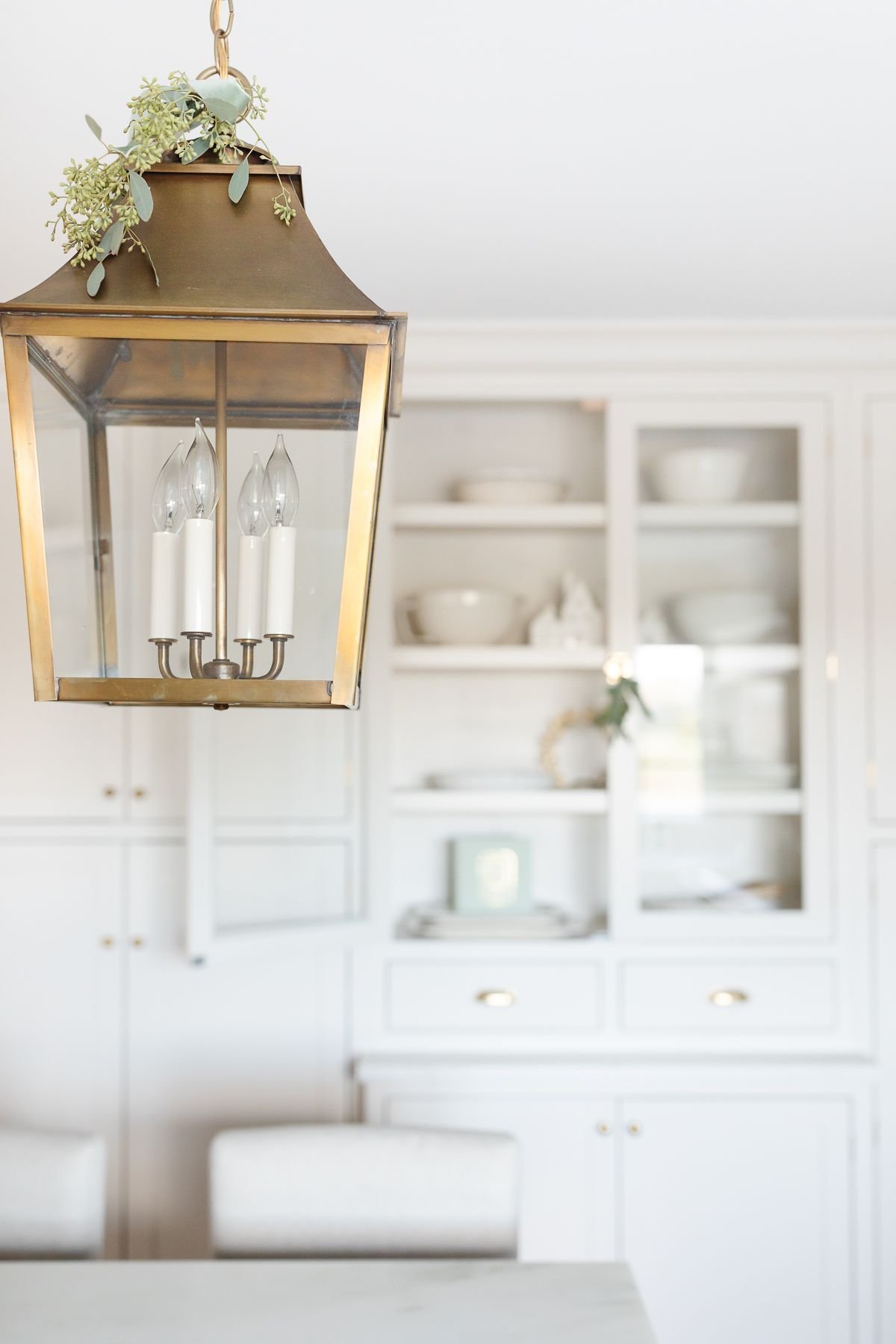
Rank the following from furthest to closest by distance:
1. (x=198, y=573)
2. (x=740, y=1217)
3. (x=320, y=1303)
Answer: (x=740, y=1217), (x=320, y=1303), (x=198, y=573)

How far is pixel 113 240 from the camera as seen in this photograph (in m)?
0.81

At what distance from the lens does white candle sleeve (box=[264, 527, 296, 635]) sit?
2.58 ft

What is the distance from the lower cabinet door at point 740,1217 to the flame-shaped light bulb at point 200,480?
1952 mm

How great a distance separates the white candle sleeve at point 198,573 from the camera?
0.78 meters

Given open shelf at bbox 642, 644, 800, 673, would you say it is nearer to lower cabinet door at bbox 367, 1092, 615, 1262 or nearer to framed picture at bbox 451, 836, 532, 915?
framed picture at bbox 451, 836, 532, 915

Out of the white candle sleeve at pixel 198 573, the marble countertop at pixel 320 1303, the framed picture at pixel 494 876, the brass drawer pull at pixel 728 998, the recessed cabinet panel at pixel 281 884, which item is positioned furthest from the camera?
the framed picture at pixel 494 876

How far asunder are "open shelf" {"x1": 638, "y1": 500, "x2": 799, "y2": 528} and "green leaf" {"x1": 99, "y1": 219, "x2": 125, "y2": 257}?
180cm

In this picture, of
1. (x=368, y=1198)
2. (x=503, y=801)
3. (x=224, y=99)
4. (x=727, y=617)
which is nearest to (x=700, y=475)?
(x=727, y=617)

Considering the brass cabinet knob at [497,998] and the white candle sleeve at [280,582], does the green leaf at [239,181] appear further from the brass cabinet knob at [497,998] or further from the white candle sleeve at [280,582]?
the brass cabinet knob at [497,998]

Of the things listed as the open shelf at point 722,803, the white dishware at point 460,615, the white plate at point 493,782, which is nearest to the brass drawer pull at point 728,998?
the open shelf at point 722,803

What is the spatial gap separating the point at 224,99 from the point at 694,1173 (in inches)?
87.5

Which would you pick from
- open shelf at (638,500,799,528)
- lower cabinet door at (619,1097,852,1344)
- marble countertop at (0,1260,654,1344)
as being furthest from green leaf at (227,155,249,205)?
lower cabinet door at (619,1097,852,1344)

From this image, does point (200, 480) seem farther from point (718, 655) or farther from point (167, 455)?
point (718, 655)

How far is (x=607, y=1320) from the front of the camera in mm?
1377
